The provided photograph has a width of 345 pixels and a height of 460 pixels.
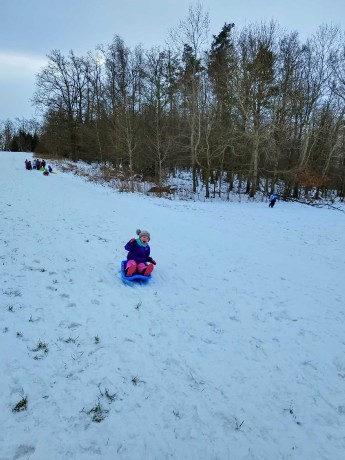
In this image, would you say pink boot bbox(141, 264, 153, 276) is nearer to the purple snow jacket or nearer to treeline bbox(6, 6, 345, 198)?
the purple snow jacket

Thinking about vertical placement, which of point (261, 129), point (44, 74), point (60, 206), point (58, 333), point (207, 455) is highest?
point (44, 74)

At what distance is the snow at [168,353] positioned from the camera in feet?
9.61

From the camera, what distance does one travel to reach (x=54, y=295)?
17.1 feet

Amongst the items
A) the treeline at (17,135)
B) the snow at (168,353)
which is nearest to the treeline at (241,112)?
the snow at (168,353)

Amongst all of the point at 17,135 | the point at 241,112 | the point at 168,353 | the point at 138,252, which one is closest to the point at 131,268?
the point at 138,252

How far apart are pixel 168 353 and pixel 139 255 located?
272cm

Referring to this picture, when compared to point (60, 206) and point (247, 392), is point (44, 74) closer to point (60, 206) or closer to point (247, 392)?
point (60, 206)

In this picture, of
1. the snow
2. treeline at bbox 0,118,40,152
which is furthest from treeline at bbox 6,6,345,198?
treeline at bbox 0,118,40,152

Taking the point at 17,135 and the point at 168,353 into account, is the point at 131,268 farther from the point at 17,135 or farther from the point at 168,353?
the point at 17,135

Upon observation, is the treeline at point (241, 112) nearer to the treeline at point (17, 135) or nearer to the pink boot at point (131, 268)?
the pink boot at point (131, 268)

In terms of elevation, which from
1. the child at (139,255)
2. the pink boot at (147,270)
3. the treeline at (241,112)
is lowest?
the pink boot at (147,270)

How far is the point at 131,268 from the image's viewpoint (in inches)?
243

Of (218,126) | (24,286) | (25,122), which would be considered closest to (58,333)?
(24,286)

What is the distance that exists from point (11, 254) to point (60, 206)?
6781 mm
